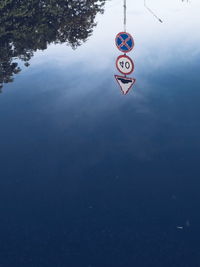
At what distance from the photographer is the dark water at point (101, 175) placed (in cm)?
1128

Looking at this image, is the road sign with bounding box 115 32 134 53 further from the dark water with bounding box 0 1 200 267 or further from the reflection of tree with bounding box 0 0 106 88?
the dark water with bounding box 0 1 200 267

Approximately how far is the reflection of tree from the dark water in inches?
195

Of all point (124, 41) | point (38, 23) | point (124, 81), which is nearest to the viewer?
point (124, 41)

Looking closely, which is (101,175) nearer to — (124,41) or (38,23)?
(124,41)

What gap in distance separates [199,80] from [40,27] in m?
14.1

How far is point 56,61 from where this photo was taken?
3169 centimetres

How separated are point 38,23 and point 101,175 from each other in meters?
8.74

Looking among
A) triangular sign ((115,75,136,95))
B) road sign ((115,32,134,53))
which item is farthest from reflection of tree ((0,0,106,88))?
triangular sign ((115,75,136,95))

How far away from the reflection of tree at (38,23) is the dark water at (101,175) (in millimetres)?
4953

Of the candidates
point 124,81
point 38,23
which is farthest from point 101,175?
point 38,23

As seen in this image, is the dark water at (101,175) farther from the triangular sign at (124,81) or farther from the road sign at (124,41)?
the road sign at (124,41)

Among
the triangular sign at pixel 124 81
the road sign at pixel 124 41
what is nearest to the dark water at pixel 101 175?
the triangular sign at pixel 124 81

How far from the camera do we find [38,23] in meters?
15.8

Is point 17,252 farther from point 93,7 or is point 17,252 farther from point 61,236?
point 93,7
